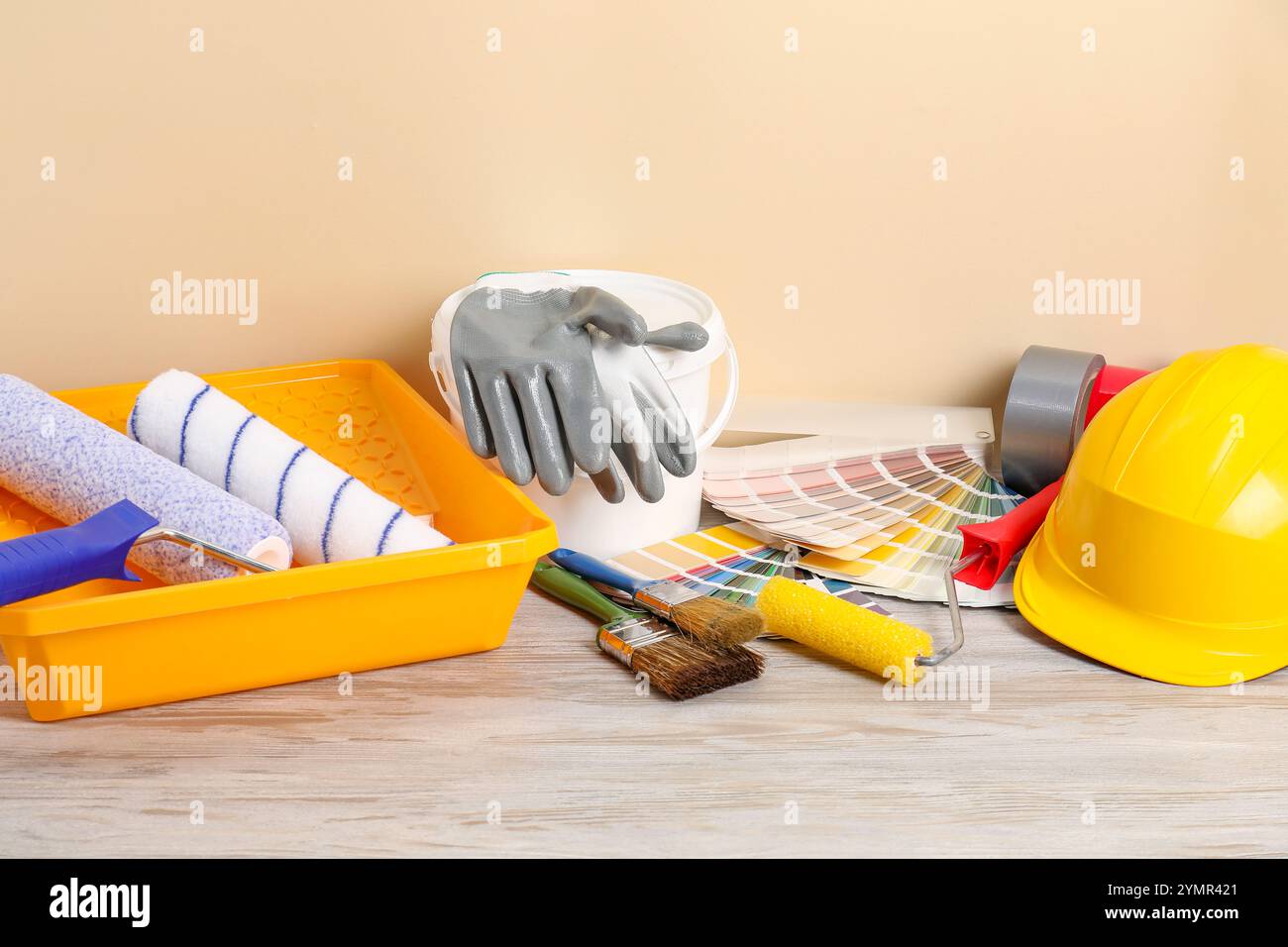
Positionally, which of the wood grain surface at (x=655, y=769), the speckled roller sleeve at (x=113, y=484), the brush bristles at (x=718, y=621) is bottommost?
the wood grain surface at (x=655, y=769)

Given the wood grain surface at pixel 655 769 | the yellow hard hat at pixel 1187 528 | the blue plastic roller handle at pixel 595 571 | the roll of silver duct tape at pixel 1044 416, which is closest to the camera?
the wood grain surface at pixel 655 769

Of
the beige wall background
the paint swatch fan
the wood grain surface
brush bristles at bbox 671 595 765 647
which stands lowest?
the wood grain surface

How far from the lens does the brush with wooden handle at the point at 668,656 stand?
80cm

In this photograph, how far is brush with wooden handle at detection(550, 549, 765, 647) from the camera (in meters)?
0.81

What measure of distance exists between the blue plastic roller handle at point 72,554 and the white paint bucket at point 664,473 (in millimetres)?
264

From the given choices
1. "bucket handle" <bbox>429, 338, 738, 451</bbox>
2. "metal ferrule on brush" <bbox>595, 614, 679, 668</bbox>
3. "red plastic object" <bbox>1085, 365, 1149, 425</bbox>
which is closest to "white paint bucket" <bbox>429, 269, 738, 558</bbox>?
"bucket handle" <bbox>429, 338, 738, 451</bbox>

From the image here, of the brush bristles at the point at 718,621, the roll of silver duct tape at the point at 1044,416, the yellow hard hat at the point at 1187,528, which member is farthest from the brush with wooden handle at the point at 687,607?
the roll of silver duct tape at the point at 1044,416

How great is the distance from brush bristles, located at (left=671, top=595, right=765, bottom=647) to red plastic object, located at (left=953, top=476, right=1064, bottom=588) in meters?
0.20

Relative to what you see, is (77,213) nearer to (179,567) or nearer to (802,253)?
(179,567)

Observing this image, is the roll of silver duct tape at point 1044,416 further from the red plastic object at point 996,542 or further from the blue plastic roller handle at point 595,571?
the blue plastic roller handle at point 595,571

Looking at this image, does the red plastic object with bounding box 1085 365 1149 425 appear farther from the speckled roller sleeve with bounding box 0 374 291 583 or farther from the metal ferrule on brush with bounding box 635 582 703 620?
the speckled roller sleeve with bounding box 0 374 291 583

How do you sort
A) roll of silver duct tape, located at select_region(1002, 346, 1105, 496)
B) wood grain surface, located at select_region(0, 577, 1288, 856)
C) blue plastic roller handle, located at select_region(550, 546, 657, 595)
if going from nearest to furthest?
wood grain surface, located at select_region(0, 577, 1288, 856) < blue plastic roller handle, located at select_region(550, 546, 657, 595) < roll of silver duct tape, located at select_region(1002, 346, 1105, 496)

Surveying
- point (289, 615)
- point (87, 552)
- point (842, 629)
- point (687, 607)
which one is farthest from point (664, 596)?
point (87, 552)
